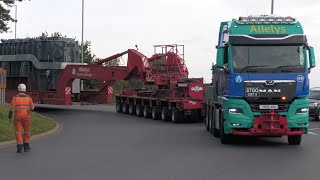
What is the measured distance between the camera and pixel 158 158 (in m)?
12.2

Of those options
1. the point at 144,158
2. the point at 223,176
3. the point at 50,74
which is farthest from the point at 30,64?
the point at 223,176

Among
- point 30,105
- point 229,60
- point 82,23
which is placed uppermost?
point 82,23

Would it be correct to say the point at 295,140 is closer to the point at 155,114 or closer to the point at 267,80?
the point at 267,80

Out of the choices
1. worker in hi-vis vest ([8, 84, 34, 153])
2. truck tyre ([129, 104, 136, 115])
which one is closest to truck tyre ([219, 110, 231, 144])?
worker in hi-vis vest ([8, 84, 34, 153])

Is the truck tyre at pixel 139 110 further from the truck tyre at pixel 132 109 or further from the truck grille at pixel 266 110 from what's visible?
the truck grille at pixel 266 110

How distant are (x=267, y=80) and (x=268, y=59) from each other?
0.60 meters

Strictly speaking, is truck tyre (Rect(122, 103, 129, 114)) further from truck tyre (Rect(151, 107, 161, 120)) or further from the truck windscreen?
the truck windscreen

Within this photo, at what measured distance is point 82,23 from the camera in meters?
51.6

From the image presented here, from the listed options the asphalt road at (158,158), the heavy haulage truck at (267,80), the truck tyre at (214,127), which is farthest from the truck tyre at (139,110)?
the heavy haulage truck at (267,80)

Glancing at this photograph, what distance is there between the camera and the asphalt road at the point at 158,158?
9891mm

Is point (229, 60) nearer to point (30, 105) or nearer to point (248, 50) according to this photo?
point (248, 50)

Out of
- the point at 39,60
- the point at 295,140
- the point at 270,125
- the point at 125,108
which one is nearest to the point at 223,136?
the point at 270,125

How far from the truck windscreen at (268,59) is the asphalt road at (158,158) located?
84.3 inches

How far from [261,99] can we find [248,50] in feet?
4.52
